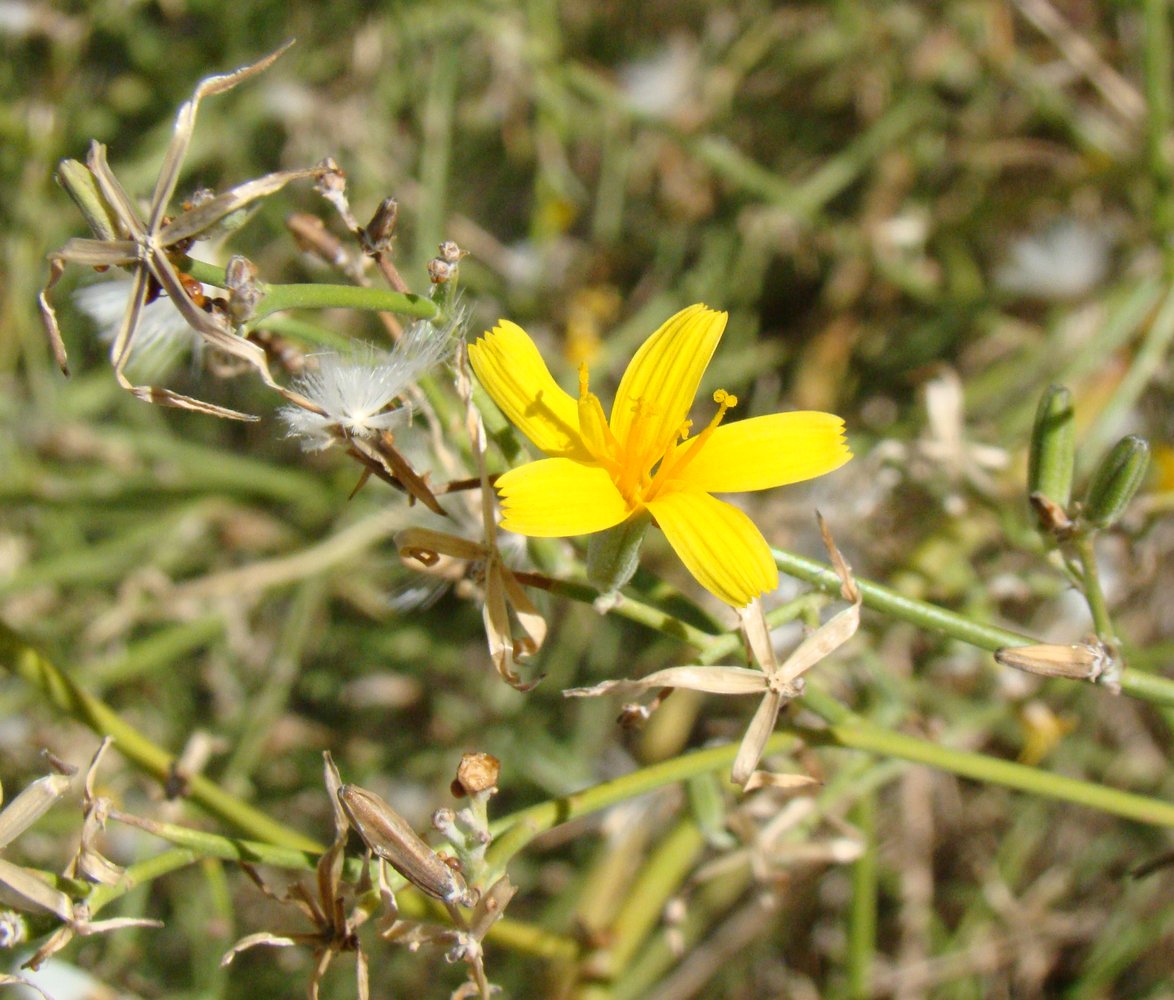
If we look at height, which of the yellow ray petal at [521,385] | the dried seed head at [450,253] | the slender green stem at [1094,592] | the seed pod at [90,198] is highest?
the seed pod at [90,198]

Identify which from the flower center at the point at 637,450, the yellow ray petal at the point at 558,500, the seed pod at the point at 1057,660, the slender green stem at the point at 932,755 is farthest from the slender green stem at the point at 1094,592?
the yellow ray petal at the point at 558,500

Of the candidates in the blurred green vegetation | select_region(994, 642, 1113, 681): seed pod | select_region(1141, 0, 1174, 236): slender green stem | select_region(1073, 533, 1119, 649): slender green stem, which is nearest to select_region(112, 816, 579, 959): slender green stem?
select_region(994, 642, 1113, 681): seed pod

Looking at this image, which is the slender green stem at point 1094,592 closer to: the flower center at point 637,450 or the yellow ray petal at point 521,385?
the flower center at point 637,450

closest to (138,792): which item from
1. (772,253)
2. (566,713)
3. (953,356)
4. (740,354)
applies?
(566,713)

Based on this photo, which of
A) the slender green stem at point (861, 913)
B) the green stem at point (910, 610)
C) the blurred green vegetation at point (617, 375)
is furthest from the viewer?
the blurred green vegetation at point (617, 375)

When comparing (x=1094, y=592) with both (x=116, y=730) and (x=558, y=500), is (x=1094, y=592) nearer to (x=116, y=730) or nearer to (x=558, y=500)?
(x=558, y=500)

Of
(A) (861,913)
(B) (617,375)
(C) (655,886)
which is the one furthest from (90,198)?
(B) (617,375)
